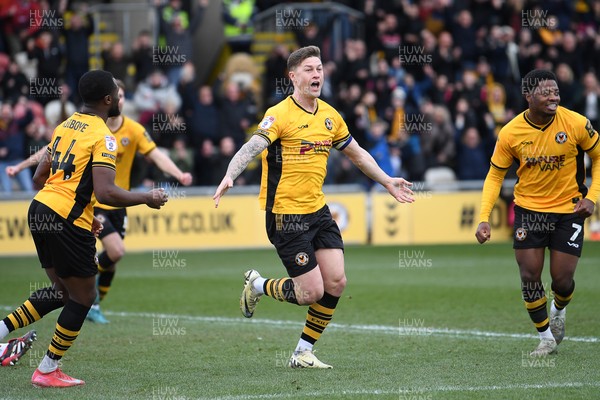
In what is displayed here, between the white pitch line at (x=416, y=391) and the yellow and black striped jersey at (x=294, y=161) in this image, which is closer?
the white pitch line at (x=416, y=391)

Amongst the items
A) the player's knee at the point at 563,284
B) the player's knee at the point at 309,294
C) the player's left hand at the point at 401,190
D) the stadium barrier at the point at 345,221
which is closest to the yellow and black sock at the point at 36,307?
the player's knee at the point at 309,294

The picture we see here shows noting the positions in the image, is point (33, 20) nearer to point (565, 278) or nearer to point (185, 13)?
point (185, 13)

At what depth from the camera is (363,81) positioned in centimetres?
2398

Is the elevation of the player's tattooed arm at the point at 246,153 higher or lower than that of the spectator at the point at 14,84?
higher

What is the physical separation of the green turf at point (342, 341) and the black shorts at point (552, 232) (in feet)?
3.17

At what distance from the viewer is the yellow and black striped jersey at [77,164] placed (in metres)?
7.92

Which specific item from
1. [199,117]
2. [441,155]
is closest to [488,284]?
[441,155]

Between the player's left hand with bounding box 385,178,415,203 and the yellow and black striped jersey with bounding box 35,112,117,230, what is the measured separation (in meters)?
2.47

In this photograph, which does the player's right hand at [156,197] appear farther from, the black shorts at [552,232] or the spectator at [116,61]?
the spectator at [116,61]

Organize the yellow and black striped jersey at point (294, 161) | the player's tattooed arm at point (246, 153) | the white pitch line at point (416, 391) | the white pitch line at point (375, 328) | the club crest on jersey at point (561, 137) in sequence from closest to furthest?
the white pitch line at point (416, 391)
the player's tattooed arm at point (246, 153)
the yellow and black striped jersey at point (294, 161)
the club crest on jersey at point (561, 137)
the white pitch line at point (375, 328)

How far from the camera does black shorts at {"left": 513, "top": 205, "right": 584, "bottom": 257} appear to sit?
9.13 m

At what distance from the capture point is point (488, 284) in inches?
580

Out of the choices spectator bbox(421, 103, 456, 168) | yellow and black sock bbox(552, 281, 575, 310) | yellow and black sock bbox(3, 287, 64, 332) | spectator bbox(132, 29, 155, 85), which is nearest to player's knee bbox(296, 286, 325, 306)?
yellow and black sock bbox(3, 287, 64, 332)

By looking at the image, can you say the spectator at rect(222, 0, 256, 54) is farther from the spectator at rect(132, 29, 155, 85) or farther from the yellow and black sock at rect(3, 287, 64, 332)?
the yellow and black sock at rect(3, 287, 64, 332)
